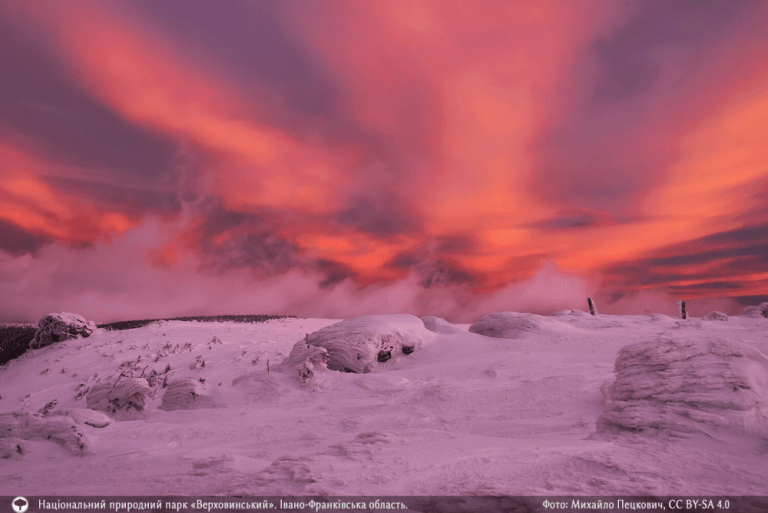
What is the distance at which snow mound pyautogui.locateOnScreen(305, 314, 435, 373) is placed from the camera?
918 centimetres

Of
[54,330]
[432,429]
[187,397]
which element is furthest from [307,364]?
[54,330]

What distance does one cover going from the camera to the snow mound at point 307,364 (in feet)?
24.2

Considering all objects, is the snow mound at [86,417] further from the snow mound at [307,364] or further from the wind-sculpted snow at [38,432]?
the snow mound at [307,364]

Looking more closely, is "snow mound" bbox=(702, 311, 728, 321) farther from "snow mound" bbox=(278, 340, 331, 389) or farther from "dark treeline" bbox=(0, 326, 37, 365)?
"dark treeline" bbox=(0, 326, 37, 365)

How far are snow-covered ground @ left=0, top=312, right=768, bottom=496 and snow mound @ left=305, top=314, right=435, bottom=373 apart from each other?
102 cm

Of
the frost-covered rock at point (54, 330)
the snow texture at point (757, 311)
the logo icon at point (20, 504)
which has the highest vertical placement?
the snow texture at point (757, 311)

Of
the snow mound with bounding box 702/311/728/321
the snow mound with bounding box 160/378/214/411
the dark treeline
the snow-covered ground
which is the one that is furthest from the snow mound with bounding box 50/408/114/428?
the snow mound with bounding box 702/311/728/321

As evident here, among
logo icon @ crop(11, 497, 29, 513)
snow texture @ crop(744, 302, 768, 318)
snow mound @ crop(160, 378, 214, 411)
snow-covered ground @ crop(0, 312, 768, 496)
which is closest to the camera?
logo icon @ crop(11, 497, 29, 513)

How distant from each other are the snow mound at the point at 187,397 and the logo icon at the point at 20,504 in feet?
12.3

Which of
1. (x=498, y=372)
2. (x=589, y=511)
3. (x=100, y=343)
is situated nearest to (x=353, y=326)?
(x=498, y=372)

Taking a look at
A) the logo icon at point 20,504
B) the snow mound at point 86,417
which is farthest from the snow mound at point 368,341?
the logo icon at point 20,504

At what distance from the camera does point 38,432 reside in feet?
14.6

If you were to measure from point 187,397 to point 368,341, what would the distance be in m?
4.37

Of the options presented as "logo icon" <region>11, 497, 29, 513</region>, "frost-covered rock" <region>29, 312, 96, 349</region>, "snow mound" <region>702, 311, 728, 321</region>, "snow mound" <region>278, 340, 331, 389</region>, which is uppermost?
"snow mound" <region>702, 311, 728, 321</region>
